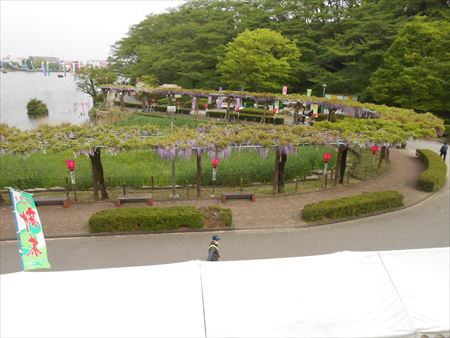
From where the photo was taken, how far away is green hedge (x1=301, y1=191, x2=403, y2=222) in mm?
11633

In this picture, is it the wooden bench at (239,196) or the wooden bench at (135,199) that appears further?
the wooden bench at (239,196)

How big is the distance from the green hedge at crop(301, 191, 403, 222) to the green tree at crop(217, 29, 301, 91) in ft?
75.9

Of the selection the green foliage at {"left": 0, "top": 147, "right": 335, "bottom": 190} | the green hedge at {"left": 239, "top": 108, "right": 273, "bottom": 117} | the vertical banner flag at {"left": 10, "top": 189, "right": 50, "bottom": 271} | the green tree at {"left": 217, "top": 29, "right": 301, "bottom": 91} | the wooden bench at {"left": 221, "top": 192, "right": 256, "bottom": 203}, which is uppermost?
the green tree at {"left": 217, "top": 29, "right": 301, "bottom": 91}

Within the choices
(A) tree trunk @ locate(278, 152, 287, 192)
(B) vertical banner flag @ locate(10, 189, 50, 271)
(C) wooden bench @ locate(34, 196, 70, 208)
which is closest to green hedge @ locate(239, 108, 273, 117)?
(A) tree trunk @ locate(278, 152, 287, 192)

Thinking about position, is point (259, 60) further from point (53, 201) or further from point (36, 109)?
point (36, 109)

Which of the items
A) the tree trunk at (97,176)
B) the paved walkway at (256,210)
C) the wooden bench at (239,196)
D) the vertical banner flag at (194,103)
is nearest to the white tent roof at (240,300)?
the paved walkway at (256,210)

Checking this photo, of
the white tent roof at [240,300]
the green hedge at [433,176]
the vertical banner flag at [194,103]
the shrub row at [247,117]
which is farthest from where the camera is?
the vertical banner flag at [194,103]

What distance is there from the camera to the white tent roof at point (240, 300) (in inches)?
198

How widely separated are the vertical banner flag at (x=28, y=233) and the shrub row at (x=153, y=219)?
12.4 feet

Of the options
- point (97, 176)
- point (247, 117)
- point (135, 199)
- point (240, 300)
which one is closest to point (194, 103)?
point (247, 117)

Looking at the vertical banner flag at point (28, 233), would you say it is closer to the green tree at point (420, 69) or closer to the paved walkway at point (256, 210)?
the paved walkway at point (256, 210)

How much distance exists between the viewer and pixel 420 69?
26156mm

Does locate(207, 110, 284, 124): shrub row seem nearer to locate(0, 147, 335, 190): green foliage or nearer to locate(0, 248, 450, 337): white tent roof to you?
locate(0, 147, 335, 190): green foliage

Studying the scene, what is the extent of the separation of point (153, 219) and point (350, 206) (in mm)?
6633
